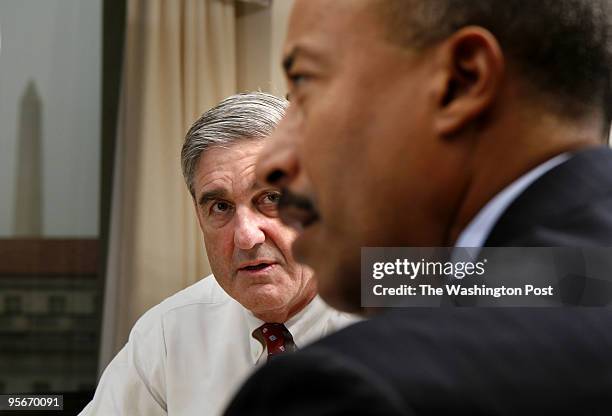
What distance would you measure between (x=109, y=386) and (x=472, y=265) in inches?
27.9

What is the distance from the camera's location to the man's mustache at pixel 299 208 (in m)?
A: 0.46

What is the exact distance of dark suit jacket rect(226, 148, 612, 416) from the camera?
0.28m

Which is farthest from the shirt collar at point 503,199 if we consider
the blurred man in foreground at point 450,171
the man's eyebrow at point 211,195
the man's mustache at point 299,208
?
the man's eyebrow at point 211,195

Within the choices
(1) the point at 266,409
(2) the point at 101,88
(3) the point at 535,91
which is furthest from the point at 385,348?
(2) the point at 101,88

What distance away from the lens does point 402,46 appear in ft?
1.36

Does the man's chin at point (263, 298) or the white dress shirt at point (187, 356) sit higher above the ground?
the man's chin at point (263, 298)

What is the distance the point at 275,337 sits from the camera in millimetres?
953

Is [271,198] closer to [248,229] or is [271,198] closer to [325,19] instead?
[248,229]

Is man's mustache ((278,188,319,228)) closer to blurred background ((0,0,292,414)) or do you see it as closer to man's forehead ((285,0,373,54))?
man's forehead ((285,0,373,54))

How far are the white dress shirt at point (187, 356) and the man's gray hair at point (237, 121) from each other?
170 mm

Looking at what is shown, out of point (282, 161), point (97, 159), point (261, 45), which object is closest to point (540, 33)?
point (282, 161)

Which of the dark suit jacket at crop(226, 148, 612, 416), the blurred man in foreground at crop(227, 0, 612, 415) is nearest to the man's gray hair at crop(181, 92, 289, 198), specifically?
the blurred man in foreground at crop(227, 0, 612, 415)

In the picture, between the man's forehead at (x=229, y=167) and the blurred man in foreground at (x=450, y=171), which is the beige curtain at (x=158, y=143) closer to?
the man's forehead at (x=229, y=167)

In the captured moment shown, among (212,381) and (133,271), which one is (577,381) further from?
(133,271)
